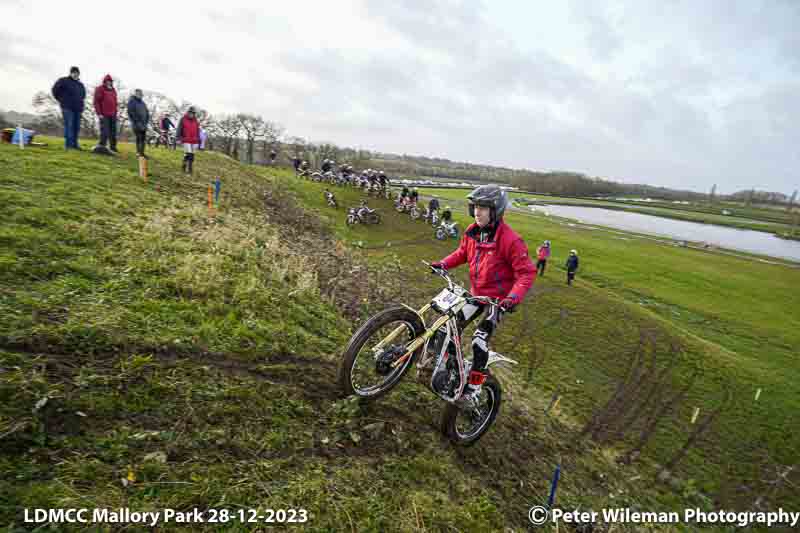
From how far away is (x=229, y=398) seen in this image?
3752mm

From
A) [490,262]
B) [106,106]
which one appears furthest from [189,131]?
[490,262]

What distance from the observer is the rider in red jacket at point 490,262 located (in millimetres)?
4371

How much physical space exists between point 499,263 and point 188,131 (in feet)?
47.1

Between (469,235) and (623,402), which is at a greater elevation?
(469,235)

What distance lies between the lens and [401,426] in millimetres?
4559

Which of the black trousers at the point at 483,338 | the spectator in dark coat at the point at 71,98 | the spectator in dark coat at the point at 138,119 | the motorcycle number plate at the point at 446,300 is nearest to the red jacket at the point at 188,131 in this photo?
the spectator in dark coat at the point at 138,119

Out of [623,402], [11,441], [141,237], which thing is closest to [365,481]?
[11,441]

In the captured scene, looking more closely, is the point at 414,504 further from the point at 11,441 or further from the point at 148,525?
the point at 11,441

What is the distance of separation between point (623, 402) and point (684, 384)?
3.84 meters

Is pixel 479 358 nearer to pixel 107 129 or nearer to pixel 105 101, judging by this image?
pixel 105 101

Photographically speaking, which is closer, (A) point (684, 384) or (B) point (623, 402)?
(B) point (623, 402)

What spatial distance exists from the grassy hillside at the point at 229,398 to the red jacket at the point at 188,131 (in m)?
2.13

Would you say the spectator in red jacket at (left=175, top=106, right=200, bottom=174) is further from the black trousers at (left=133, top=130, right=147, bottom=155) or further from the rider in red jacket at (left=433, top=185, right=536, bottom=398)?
the rider in red jacket at (left=433, top=185, right=536, bottom=398)

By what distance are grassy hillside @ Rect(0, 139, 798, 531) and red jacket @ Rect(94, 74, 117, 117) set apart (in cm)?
173
